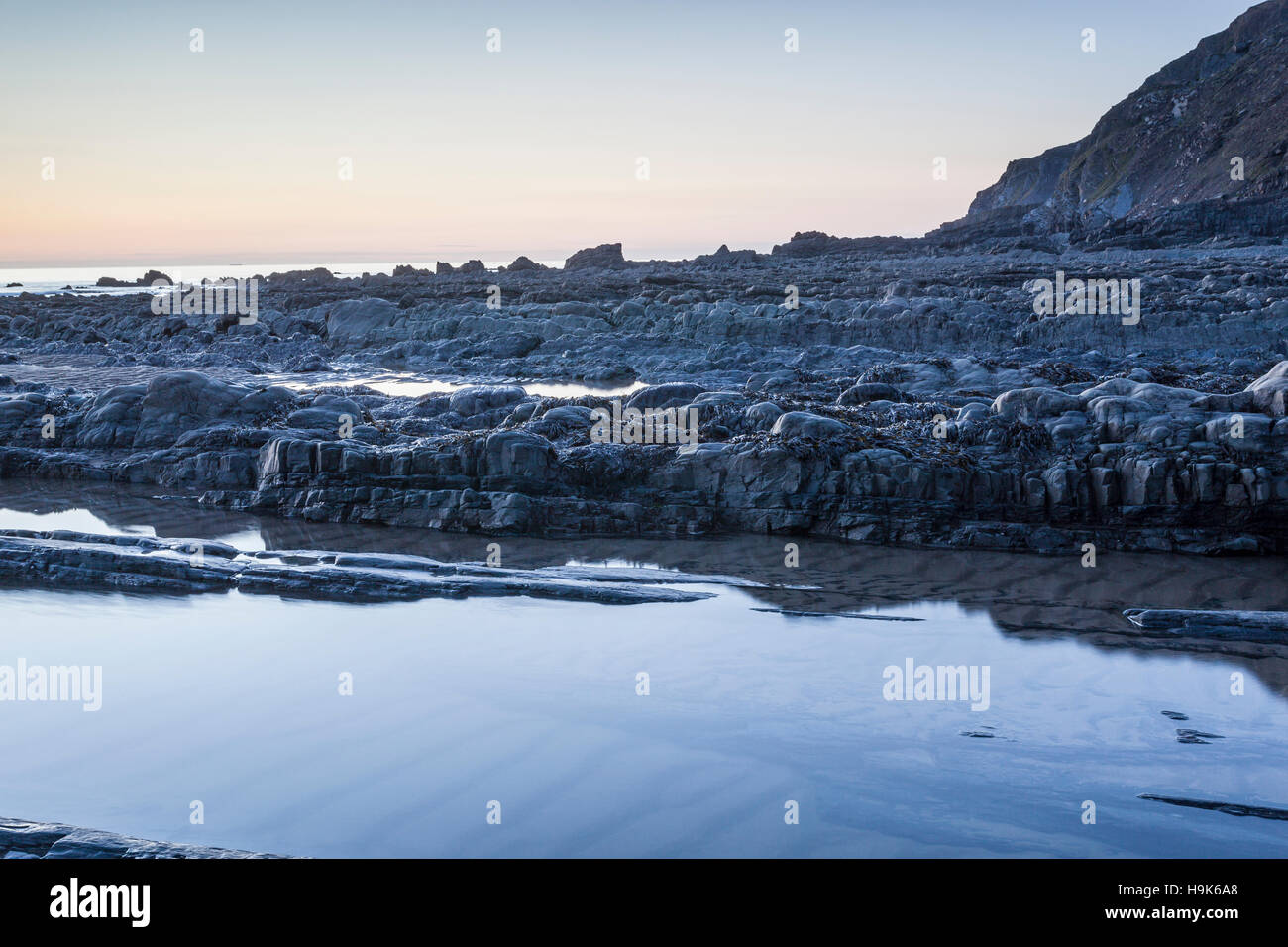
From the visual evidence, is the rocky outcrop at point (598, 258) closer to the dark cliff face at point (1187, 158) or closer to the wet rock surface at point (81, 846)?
the dark cliff face at point (1187, 158)

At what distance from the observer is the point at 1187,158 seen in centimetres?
10162

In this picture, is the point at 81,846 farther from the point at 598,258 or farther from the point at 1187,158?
the point at 1187,158

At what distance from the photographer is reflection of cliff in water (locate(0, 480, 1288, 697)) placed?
34.0ft

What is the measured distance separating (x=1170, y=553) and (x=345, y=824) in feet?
34.3

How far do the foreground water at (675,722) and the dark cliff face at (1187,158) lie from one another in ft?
162

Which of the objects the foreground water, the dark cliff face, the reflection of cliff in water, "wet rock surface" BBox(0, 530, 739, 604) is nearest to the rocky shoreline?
the reflection of cliff in water

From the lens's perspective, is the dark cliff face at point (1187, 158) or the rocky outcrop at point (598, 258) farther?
the rocky outcrop at point (598, 258)

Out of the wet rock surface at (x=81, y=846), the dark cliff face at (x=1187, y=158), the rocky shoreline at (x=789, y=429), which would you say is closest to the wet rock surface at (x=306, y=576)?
the rocky shoreline at (x=789, y=429)

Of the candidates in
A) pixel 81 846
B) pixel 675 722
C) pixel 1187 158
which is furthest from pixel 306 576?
pixel 1187 158

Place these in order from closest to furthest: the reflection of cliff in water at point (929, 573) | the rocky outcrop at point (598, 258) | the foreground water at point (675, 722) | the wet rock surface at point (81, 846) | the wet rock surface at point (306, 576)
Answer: the wet rock surface at point (81, 846) < the foreground water at point (675, 722) < the reflection of cliff in water at point (929, 573) < the wet rock surface at point (306, 576) < the rocky outcrop at point (598, 258)

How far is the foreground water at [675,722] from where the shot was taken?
21.3 feet

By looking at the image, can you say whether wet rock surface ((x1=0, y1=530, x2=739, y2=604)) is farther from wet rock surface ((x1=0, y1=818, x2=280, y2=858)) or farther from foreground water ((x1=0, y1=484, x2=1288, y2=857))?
wet rock surface ((x1=0, y1=818, x2=280, y2=858))

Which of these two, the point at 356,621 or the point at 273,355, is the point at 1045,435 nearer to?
the point at 356,621

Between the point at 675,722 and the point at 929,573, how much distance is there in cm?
531
